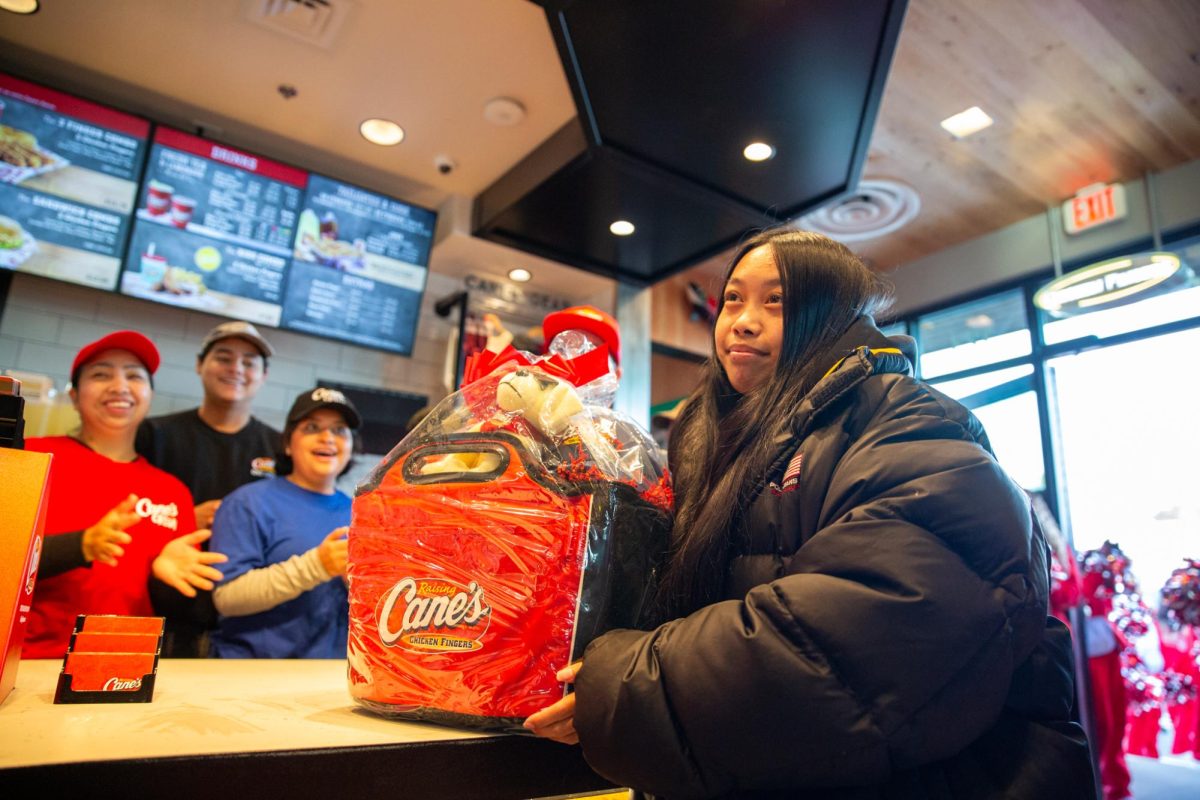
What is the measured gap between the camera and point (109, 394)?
1965 millimetres

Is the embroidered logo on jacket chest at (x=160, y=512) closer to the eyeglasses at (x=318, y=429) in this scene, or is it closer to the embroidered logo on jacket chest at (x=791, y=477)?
the eyeglasses at (x=318, y=429)

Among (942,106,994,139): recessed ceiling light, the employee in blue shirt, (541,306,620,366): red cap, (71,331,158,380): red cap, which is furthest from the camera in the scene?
(942,106,994,139): recessed ceiling light

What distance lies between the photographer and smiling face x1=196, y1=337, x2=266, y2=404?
2492mm

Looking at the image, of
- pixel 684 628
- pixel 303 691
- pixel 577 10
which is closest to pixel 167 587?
pixel 303 691

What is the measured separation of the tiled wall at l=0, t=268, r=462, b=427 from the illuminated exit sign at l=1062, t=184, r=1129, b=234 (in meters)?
3.38

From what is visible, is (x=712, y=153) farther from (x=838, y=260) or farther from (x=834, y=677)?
(x=834, y=677)

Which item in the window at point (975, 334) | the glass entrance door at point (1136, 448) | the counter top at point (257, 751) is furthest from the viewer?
the window at point (975, 334)

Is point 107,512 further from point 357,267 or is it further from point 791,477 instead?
point 791,477

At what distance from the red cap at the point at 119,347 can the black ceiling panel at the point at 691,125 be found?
1445 millimetres

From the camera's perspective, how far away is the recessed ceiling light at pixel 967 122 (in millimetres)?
3309

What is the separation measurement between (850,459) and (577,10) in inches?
66.5

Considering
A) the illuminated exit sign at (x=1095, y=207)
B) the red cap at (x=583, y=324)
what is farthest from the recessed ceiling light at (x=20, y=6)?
the illuminated exit sign at (x=1095, y=207)

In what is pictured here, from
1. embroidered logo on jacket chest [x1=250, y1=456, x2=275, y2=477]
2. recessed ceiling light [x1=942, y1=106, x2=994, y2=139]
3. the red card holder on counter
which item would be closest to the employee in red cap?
embroidered logo on jacket chest [x1=250, y1=456, x2=275, y2=477]

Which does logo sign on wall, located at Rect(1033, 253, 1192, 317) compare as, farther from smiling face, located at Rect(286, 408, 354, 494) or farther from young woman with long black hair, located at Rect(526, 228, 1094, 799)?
smiling face, located at Rect(286, 408, 354, 494)
